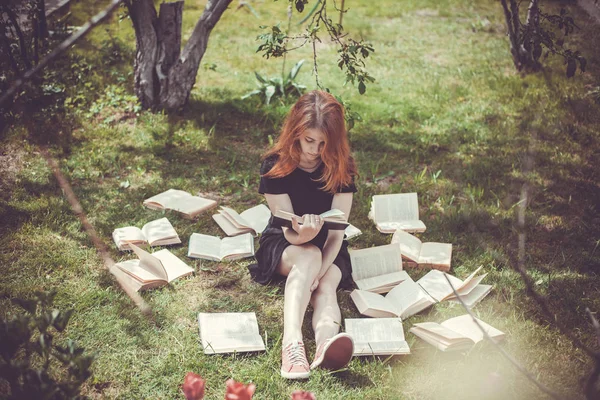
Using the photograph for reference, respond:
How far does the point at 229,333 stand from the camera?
120 inches

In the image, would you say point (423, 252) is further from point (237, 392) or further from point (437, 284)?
point (237, 392)

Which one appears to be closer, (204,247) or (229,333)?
(229,333)

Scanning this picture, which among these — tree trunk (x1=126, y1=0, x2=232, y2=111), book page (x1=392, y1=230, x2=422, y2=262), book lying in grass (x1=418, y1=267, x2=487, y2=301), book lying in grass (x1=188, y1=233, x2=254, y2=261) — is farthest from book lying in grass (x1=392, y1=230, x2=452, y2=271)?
tree trunk (x1=126, y1=0, x2=232, y2=111)

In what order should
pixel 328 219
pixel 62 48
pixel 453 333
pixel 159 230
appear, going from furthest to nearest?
pixel 159 230
pixel 328 219
pixel 453 333
pixel 62 48

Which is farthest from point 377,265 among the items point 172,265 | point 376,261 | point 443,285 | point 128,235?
point 128,235

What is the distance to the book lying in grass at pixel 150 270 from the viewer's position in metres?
3.35

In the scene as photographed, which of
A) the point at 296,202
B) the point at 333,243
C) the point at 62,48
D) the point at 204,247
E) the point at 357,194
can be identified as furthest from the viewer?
the point at 357,194

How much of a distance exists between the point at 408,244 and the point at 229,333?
156 centimetres

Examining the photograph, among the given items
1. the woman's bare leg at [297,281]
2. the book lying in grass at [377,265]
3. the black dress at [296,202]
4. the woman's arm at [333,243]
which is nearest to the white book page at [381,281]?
the book lying in grass at [377,265]

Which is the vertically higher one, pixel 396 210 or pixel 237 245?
pixel 396 210

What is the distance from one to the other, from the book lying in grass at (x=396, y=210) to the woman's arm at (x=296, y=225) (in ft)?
3.36

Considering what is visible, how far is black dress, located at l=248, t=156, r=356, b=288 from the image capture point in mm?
3453

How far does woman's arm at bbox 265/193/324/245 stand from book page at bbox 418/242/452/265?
3.41ft

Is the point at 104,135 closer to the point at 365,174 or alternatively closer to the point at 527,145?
the point at 365,174
